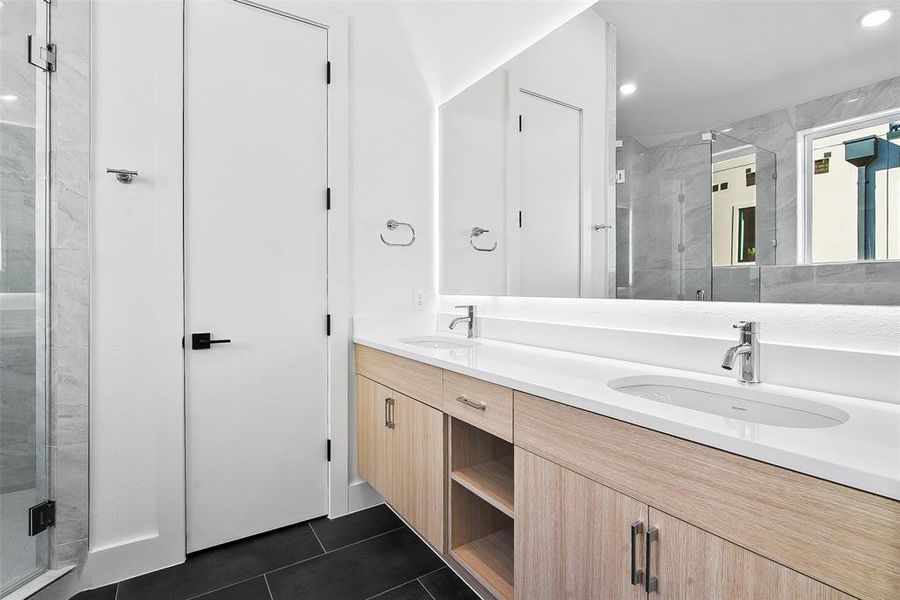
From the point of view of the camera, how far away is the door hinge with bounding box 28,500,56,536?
1.48 meters

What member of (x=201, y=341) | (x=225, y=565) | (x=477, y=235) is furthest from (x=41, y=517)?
(x=477, y=235)

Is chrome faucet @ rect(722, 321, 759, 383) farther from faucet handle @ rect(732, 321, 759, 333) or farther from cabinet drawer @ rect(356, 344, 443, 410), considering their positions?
cabinet drawer @ rect(356, 344, 443, 410)

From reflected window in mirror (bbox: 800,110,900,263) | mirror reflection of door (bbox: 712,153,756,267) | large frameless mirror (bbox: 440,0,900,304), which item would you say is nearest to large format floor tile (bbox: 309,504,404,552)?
large frameless mirror (bbox: 440,0,900,304)

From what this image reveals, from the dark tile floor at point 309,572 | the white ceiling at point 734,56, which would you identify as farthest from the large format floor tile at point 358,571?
the white ceiling at point 734,56

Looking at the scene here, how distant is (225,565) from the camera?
1745 millimetres

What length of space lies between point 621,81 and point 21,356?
2.27 meters

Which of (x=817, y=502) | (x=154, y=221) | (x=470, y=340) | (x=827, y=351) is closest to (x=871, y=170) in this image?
(x=827, y=351)

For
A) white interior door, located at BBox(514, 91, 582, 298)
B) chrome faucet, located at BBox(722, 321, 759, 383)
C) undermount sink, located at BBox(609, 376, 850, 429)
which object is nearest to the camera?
undermount sink, located at BBox(609, 376, 850, 429)

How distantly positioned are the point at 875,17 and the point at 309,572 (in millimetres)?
2380

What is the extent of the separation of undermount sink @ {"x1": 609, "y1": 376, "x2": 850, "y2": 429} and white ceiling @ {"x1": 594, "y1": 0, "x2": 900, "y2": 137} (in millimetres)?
758

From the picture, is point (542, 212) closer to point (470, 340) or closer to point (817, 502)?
point (470, 340)

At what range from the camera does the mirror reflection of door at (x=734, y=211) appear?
122 centimetres

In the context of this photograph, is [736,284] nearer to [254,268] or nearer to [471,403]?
[471,403]

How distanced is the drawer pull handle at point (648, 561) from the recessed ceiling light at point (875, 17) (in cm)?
122
